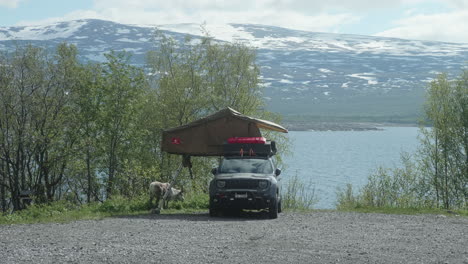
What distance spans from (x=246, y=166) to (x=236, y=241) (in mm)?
7768

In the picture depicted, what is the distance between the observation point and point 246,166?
2208cm

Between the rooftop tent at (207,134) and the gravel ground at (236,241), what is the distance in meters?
4.26

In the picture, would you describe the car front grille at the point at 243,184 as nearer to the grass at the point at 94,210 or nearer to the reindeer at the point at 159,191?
the grass at the point at 94,210

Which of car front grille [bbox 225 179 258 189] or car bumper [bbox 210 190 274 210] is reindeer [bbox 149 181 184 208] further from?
car front grille [bbox 225 179 258 189]

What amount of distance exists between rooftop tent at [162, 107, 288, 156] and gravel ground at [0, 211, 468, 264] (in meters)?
4.26

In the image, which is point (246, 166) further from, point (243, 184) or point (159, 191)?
point (159, 191)

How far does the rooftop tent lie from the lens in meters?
24.1

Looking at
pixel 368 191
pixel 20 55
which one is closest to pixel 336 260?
pixel 368 191

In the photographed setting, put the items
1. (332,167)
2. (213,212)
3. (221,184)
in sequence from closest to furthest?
(221,184) < (213,212) < (332,167)

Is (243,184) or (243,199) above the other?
(243,184)

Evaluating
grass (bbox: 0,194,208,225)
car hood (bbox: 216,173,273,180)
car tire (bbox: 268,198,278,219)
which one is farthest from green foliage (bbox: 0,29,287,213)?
car tire (bbox: 268,198,278,219)

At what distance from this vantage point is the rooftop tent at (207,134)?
2414cm

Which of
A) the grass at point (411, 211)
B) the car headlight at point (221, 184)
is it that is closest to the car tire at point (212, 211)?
the car headlight at point (221, 184)

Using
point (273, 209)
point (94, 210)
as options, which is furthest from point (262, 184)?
point (94, 210)
